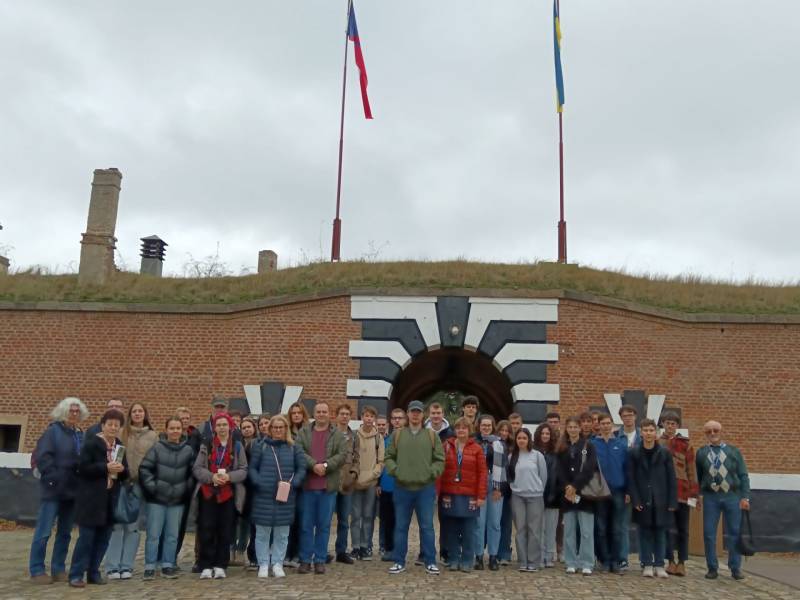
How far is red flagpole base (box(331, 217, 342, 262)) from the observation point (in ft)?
63.1

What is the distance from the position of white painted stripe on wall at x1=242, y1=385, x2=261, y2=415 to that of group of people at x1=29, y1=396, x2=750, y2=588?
5274 mm

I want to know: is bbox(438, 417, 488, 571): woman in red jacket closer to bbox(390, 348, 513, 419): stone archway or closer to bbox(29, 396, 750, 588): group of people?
bbox(29, 396, 750, 588): group of people

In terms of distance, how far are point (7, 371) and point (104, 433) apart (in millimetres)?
8650

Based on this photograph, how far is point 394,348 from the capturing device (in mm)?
14438

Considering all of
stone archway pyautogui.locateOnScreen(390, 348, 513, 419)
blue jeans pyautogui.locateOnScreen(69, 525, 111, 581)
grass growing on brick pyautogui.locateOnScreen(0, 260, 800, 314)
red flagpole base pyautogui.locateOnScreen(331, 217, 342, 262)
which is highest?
red flagpole base pyautogui.locateOnScreen(331, 217, 342, 262)

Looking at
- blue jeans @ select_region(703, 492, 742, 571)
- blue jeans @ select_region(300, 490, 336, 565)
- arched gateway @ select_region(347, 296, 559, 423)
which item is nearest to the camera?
blue jeans @ select_region(300, 490, 336, 565)

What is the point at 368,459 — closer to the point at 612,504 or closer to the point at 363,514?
the point at 363,514

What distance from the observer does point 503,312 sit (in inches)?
573

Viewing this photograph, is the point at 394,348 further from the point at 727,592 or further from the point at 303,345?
the point at 727,592

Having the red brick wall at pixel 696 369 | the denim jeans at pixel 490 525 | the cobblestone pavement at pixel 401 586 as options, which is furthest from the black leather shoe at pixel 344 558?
the red brick wall at pixel 696 369


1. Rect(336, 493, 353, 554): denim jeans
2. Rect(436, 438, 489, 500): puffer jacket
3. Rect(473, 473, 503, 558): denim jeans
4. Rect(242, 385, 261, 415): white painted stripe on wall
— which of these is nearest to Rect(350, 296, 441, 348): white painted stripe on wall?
Rect(242, 385, 261, 415): white painted stripe on wall

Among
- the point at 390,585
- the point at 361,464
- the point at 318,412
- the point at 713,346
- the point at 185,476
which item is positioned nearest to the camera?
the point at 390,585

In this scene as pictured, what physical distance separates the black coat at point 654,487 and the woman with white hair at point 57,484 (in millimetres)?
5722

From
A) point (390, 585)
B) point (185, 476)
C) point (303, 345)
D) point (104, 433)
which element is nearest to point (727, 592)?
point (390, 585)
